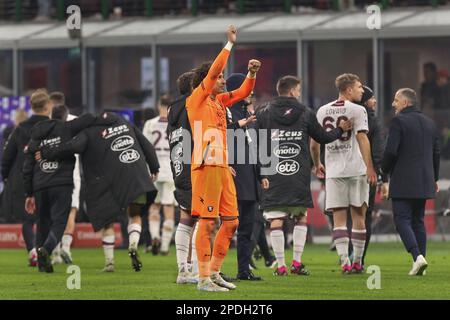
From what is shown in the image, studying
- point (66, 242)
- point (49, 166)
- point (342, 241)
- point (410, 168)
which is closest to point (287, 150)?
point (342, 241)

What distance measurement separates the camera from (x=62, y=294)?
1420cm

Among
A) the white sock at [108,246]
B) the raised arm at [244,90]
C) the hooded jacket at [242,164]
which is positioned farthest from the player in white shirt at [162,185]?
the raised arm at [244,90]

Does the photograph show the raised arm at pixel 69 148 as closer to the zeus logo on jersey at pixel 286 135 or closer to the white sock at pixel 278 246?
the zeus logo on jersey at pixel 286 135

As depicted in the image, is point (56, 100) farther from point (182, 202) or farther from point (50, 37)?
point (50, 37)

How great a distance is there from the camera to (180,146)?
15016mm

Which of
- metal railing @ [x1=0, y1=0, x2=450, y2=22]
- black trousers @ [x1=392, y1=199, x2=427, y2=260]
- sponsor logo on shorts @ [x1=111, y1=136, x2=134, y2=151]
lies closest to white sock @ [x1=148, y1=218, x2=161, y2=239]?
sponsor logo on shorts @ [x1=111, y1=136, x2=134, y2=151]

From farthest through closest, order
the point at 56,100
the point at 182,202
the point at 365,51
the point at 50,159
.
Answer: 1. the point at 365,51
2. the point at 56,100
3. the point at 50,159
4. the point at 182,202

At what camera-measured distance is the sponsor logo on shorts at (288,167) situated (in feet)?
54.7

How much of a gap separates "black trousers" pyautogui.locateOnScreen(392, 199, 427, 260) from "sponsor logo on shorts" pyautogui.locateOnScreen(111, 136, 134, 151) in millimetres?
3024

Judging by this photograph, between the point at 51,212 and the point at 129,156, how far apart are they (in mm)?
1144

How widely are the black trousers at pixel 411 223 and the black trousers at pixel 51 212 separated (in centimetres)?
376
